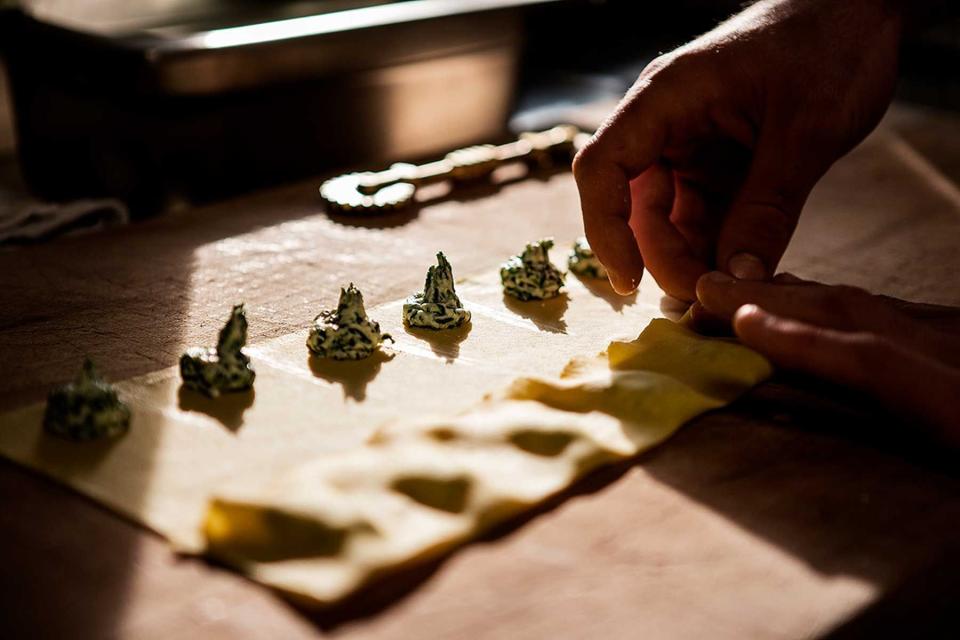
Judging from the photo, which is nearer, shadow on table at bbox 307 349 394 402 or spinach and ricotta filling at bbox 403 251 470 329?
shadow on table at bbox 307 349 394 402

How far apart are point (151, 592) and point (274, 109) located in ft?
4.02

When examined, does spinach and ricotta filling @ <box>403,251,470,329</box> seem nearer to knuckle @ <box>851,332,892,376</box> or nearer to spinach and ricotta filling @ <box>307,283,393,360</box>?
spinach and ricotta filling @ <box>307,283,393,360</box>

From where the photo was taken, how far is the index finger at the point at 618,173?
121 cm

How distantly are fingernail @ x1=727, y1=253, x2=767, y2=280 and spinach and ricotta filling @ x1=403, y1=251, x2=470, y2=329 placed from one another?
306 millimetres

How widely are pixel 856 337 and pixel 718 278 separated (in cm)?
22

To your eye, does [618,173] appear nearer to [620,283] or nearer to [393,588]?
[620,283]

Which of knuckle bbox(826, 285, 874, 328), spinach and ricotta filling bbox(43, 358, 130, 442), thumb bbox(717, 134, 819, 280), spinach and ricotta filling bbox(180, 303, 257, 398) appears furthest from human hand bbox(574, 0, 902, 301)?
spinach and ricotta filling bbox(43, 358, 130, 442)

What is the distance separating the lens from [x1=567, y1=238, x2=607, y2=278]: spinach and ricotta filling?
4.46 feet

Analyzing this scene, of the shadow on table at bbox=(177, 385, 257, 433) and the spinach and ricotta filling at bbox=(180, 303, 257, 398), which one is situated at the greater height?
the spinach and ricotta filling at bbox=(180, 303, 257, 398)

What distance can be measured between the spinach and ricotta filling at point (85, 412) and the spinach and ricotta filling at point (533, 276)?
0.52 m

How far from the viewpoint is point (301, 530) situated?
78 centimetres

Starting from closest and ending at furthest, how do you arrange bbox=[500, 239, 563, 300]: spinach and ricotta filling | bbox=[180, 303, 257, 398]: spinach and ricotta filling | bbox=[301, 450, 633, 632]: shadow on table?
1. bbox=[301, 450, 633, 632]: shadow on table
2. bbox=[180, 303, 257, 398]: spinach and ricotta filling
3. bbox=[500, 239, 563, 300]: spinach and ricotta filling

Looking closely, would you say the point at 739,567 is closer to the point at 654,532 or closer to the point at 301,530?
the point at 654,532

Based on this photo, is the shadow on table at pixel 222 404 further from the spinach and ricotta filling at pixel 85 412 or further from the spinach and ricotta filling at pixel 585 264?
the spinach and ricotta filling at pixel 585 264
